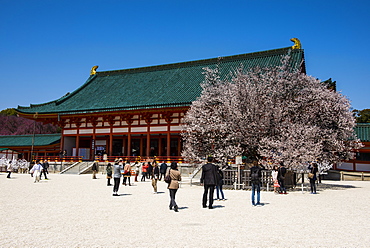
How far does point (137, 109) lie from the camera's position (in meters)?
30.1

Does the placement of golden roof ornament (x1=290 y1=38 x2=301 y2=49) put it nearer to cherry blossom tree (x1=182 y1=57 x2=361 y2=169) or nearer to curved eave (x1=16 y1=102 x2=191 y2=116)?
curved eave (x1=16 y1=102 x2=191 y2=116)

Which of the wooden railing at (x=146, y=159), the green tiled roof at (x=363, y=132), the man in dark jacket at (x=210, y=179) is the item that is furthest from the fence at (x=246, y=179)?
the green tiled roof at (x=363, y=132)

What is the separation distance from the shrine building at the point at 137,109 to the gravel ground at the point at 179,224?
17.9 metres

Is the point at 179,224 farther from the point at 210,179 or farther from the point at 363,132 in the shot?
the point at 363,132

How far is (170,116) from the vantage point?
1204 inches

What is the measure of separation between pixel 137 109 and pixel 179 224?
22.7 metres

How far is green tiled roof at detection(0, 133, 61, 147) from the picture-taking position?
136ft

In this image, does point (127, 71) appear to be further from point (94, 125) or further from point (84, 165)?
point (84, 165)

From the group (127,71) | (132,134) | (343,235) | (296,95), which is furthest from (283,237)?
(127,71)

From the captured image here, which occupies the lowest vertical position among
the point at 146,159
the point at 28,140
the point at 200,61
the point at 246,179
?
the point at 246,179

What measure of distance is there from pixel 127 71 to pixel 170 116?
44.8 ft

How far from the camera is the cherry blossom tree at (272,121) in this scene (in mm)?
Result: 17500

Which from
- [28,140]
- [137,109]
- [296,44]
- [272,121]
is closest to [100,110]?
[137,109]

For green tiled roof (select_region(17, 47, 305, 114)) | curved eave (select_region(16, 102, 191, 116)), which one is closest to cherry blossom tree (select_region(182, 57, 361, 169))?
curved eave (select_region(16, 102, 191, 116))
